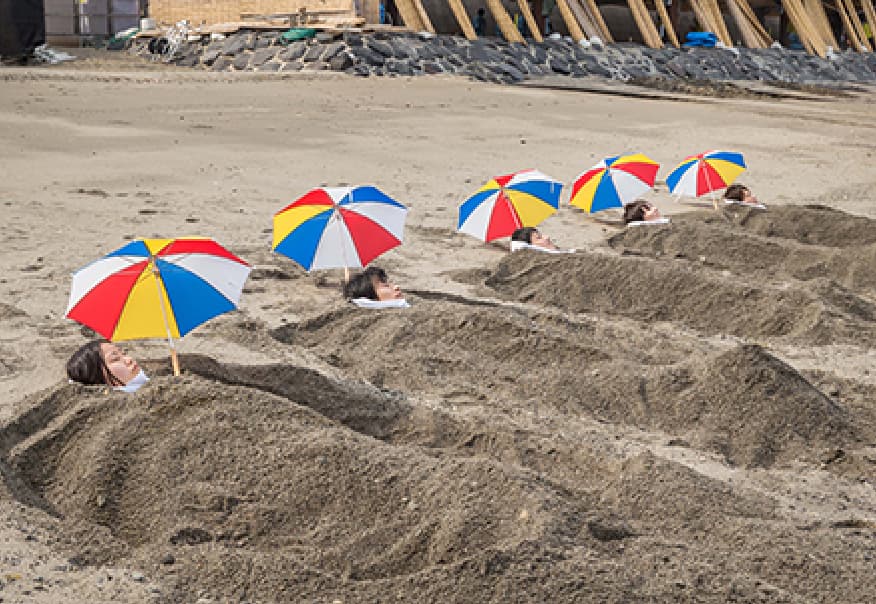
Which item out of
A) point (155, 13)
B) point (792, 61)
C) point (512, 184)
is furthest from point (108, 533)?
point (792, 61)

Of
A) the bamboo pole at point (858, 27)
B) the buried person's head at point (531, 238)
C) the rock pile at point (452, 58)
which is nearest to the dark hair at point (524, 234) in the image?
the buried person's head at point (531, 238)

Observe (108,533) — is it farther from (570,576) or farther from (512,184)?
(512,184)

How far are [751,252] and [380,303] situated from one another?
10.9 ft

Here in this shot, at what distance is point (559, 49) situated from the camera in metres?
24.2

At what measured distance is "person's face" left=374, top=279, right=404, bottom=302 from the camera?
643 cm

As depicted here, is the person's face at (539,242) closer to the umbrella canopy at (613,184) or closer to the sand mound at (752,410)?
the umbrella canopy at (613,184)

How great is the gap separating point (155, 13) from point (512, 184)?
20629mm

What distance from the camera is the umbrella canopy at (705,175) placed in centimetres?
988

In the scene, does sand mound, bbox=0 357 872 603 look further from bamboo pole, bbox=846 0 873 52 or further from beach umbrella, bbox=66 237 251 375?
bamboo pole, bbox=846 0 873 52

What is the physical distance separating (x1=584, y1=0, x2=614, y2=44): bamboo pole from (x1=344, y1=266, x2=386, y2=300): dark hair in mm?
20790

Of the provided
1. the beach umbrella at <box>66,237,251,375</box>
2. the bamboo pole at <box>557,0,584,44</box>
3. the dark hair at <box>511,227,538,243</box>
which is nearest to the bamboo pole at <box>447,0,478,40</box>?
the bamboo pole at <box>557,0,584,44</box>

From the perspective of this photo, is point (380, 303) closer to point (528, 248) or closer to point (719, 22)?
point (528, 248)

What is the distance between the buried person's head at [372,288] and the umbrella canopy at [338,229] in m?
0.09

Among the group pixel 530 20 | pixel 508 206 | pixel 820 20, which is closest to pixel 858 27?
pixel 820 20
